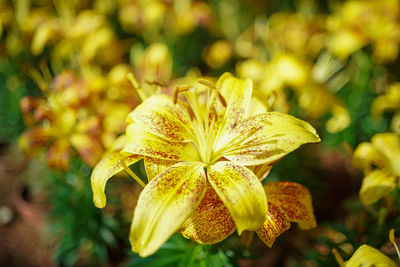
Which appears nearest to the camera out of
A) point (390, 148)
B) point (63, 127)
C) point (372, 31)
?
point (390, 148)

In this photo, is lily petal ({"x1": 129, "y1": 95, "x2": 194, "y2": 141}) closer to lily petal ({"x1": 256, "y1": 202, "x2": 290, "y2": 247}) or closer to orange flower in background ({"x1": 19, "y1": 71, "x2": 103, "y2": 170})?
lily petal ({"x1": 256, "y1": 202, "x2": 290, "y2": 247})

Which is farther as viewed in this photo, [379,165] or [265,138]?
[379,165]

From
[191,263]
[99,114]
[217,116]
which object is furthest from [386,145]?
[99,114]

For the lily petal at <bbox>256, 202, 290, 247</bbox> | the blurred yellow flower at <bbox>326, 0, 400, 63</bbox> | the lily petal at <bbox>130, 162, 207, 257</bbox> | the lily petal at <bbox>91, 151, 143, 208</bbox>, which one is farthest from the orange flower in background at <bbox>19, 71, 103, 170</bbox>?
the blurred yellow flower at <bbox>326, 0, 400, 63</bbox>

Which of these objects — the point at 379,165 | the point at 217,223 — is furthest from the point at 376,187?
the point at 217,223

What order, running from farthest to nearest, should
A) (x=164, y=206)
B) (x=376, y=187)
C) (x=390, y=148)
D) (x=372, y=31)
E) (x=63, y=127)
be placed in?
(x=372, y=31)
(x=63, y=127)
(x=390, y=148)
(x=376, y=187)
(x=164, y=206)

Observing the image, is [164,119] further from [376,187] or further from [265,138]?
[376,187]

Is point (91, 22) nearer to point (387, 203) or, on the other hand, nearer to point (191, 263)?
point (191, 263)
